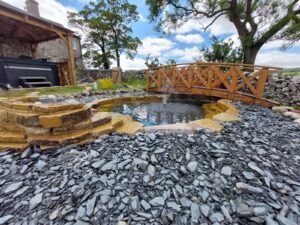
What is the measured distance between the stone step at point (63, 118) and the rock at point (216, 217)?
1.52m

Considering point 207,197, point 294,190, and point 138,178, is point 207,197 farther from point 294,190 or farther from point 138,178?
point 294,190

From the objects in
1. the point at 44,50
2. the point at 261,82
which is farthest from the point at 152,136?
the point at 44,50

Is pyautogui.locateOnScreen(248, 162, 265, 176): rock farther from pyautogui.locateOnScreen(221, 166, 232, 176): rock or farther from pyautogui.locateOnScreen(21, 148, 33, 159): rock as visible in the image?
pyautogui.locateOnScreen(21, 148, 33, 159): rock

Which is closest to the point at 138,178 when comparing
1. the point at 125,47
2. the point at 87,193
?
the point at 87,193

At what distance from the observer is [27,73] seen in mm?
5641

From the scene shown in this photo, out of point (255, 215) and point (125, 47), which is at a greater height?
point (125, 47)

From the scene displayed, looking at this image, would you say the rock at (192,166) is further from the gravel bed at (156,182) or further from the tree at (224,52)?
the tree at (224,52)

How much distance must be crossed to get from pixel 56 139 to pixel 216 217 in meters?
1.56

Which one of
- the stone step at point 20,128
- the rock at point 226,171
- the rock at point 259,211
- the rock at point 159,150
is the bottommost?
the rock at point 259,211

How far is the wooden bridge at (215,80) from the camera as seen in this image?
3.54 meters

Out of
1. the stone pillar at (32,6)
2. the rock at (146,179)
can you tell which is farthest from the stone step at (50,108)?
the stone pillar at (32,6)

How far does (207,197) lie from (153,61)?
11.8 m

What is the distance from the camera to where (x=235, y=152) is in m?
1.52

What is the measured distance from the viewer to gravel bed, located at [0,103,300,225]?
100 centimetres
